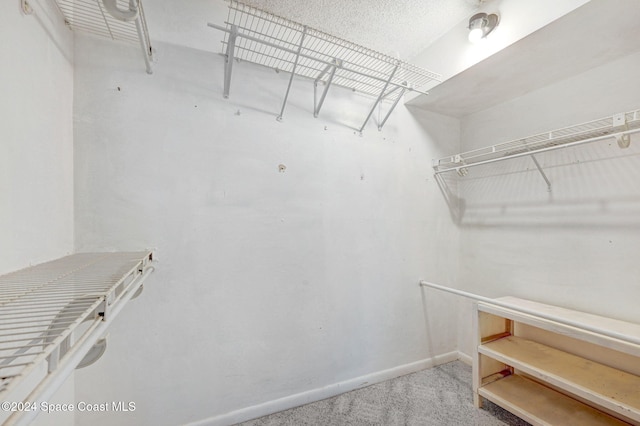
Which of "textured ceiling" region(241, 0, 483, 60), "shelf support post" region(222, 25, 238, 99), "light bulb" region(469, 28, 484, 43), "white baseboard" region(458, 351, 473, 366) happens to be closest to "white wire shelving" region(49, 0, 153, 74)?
"shelf support post" region(222, 25, 238, 99)

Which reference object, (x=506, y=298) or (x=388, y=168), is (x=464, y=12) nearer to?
(x=388, y=168)

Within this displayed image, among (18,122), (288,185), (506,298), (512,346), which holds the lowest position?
(512,346)

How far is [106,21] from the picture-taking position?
121cm

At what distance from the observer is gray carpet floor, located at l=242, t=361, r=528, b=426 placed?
5.13ft

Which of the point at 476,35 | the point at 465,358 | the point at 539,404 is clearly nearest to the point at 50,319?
the point at 476,35

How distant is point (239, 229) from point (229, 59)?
2.94 ft

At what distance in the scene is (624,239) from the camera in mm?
1445

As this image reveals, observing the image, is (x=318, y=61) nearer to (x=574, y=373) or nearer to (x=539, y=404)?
(x=574, y=373)

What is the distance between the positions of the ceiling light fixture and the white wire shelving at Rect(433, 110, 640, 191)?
64 centimetres

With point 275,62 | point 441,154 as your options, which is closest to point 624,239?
point 441,154

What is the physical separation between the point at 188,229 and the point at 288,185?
2.06 ft

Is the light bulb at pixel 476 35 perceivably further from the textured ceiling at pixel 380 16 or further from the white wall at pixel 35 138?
the white wall at pixel 35 138

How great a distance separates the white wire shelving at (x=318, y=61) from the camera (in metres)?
1.50

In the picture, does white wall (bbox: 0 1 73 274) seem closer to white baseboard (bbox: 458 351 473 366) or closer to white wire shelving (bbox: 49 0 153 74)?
white wire shelving (bbox: 49 0 153 74)
